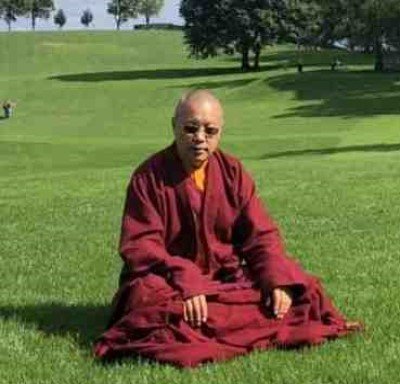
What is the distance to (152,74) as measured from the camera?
8975 centimetres

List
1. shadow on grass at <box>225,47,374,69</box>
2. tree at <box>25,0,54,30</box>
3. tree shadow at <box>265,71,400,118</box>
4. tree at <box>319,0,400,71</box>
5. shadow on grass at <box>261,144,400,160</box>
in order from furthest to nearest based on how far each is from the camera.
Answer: tree at <box>25,0,54,30</box> → shadow on grass at <box>225,47,374,69</box> → tree at <box>319,0,400,71</box> → tree shadow at <box>265,71,400,118</box> → shadow on grass at <box>261,144,400,160</box>

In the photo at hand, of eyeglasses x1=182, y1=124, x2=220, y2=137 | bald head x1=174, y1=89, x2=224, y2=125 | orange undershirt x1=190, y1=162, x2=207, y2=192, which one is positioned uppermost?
bald head x1=174, y1=89, x2=224, y2=125

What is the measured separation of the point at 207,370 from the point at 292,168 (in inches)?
708

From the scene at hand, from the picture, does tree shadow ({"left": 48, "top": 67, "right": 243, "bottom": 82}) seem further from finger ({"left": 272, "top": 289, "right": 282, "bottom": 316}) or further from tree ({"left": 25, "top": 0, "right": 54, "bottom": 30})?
finger ({"left": 272, "top": 289, "right": 282, "bottom": 316})

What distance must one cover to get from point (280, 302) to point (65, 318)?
1.93 metres

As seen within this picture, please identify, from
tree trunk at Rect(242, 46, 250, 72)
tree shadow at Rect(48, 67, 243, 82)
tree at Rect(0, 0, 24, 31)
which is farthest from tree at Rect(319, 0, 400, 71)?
tree at Rect(0, 0, 24, 31)

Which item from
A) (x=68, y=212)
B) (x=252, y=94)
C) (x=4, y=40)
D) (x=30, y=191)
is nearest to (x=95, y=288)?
(x=68, y=212)

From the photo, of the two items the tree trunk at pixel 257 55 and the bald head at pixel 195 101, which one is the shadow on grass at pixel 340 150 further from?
the tree trunk at pixel 257 55

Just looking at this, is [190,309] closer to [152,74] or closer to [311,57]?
[152,74]

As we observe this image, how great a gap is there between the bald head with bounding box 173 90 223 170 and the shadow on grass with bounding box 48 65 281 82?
256ft

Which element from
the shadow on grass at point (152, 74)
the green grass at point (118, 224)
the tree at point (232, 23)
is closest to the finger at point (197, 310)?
the green grass at point (118, 224)

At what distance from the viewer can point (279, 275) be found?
6.68m

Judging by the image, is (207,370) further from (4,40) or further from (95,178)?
(4,40)

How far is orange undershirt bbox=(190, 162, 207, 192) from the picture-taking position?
6.89 meters
